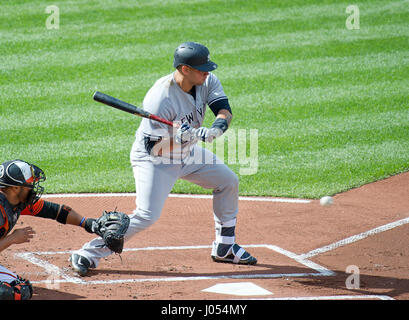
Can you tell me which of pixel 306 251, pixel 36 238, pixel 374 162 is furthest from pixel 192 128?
pixel 374 162

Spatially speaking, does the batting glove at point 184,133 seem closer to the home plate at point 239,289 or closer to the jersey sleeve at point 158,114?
the jersey sleeve at point 158,114

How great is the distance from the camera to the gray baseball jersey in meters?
5.71

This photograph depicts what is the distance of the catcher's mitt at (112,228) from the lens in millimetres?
5453

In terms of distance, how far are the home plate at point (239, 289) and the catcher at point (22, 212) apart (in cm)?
88

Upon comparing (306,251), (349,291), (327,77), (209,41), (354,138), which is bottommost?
(349,291)

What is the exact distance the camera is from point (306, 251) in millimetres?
6418

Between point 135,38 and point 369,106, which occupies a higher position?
point 135,38

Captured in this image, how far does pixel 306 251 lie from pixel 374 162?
10.0ft

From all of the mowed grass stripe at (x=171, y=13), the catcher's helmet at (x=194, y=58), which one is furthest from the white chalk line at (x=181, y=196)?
the mowed grass stripe at (x=171, y=13)

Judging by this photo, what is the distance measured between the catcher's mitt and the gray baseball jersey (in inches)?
24.7

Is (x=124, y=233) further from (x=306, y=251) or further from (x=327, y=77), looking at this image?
(x=327, y=77)
